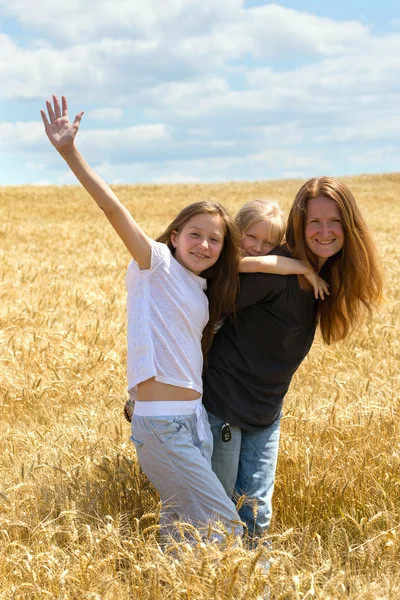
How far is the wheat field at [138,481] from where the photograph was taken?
→ 2.35m

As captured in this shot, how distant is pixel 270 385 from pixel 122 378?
6.69 ft

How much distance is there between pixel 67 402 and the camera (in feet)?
15.4

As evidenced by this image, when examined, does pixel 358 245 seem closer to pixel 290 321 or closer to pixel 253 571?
pixel 290 321

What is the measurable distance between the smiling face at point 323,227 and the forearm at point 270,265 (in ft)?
0.67

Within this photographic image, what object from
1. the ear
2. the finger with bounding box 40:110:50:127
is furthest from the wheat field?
the finger with bounding box 40:110:50:127

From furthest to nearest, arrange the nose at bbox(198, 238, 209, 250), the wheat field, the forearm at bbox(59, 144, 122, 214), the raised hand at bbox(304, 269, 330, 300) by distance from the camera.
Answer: the raised hand at bbox(304, 269, 330, 300)
the nose at bbox(198, 238, 209, 250)
the forearm at bbox(59, 144, 122, 214)
the wheat field

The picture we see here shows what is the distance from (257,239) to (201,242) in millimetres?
468

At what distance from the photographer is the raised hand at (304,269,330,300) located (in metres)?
Answer: 3.14

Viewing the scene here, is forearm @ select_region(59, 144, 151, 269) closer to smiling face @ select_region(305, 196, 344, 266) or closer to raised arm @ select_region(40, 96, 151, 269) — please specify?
raised arm @ select_region(40, 96, 151, 269)

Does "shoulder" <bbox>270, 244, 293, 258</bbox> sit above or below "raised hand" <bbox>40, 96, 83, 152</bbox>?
below

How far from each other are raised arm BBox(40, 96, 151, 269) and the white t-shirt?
95 millimetres

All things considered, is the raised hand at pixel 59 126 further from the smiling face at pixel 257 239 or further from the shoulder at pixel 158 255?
the smiling face at pixel 257 239

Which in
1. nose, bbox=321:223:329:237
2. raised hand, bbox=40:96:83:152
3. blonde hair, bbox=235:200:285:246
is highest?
raised hand, bbox=40:96:83:152

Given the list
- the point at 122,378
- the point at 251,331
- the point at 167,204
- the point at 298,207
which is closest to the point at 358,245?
the point at 298,207
